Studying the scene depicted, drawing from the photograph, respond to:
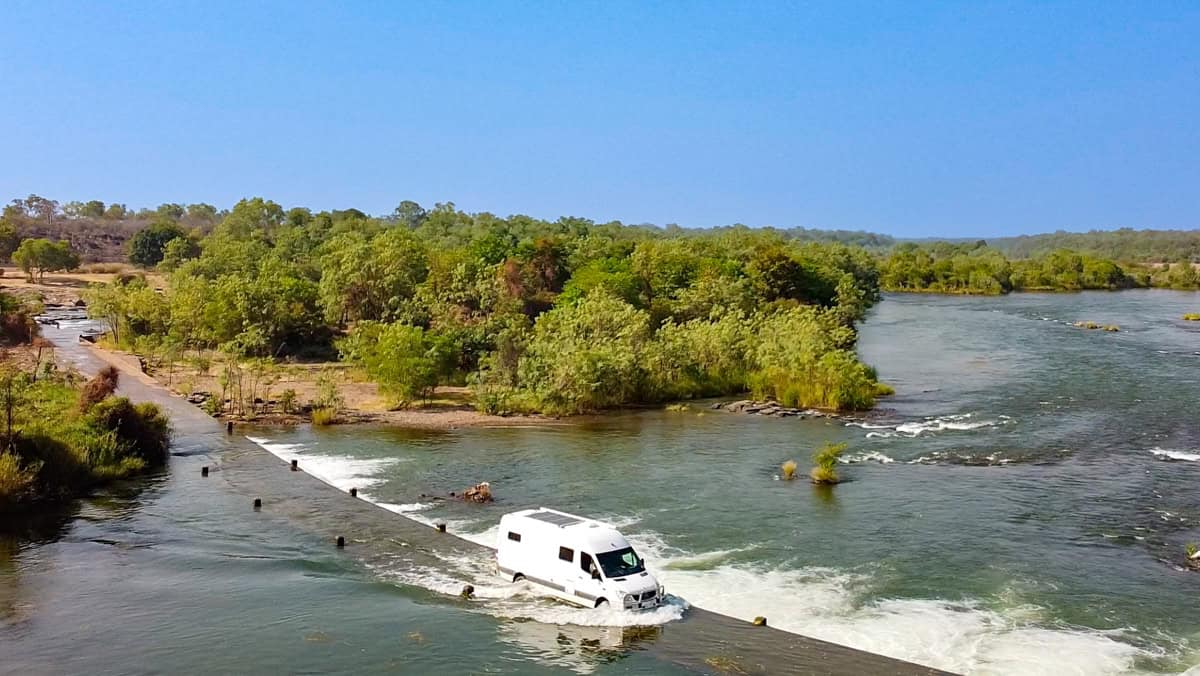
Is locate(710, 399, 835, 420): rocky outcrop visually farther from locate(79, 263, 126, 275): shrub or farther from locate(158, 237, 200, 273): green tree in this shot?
locate(79, 263, 126, 275): shrub

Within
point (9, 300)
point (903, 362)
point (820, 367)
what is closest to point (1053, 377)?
point (903, 362)

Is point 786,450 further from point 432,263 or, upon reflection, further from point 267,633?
point 432,263

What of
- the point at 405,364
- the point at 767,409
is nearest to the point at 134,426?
the point at 405,364

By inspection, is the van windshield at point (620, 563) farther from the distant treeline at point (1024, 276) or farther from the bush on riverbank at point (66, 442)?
the distant treeline at point (1024, 276)

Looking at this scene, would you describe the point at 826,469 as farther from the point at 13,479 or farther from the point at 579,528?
the point at 13,479

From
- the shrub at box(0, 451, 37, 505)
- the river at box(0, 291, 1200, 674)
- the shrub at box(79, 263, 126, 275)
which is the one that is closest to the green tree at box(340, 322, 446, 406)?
the river at box(0, 291, 1200, 674)

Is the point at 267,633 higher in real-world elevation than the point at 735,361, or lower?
lower

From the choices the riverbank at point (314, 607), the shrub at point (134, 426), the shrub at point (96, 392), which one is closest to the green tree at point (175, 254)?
the shrub at point (96, 392)
